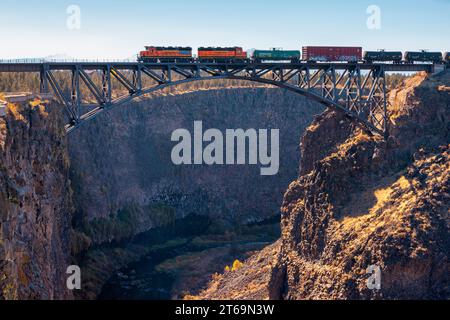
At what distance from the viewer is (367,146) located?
212 feet

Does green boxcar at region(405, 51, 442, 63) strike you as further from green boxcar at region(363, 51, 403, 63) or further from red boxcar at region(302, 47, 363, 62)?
red boxcar at region(302, 47, 363, 62)

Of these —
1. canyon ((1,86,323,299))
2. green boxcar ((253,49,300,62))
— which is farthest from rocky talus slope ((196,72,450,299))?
canyon ((1,86,323,299))

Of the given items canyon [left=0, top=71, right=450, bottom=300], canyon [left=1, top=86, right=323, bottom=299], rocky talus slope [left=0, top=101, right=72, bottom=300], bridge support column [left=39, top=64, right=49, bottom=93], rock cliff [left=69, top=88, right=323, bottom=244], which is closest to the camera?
rocky talus slope [left=0, top=101, right=72, bottom=300]

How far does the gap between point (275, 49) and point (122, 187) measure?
42.8 meters

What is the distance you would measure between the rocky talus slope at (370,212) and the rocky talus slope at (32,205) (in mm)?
19363

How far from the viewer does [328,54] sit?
6925 centimetres

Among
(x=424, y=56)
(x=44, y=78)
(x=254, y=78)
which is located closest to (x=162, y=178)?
(x=254, y=78)

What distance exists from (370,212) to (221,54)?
20499mm

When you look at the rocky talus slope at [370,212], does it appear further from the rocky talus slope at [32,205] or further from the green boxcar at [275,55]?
the rocky talus slope at [32,205]

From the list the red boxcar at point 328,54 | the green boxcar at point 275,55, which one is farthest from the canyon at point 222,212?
the green boxcar at point 275,55

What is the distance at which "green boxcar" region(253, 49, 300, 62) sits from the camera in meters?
67.7

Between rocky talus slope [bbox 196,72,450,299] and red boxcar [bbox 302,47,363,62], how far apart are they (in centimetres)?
546

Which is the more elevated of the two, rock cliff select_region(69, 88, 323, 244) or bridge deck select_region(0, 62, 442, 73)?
bridge deck select_region(0, 62, 442, 73)

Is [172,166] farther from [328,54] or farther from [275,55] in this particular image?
[328,54]
